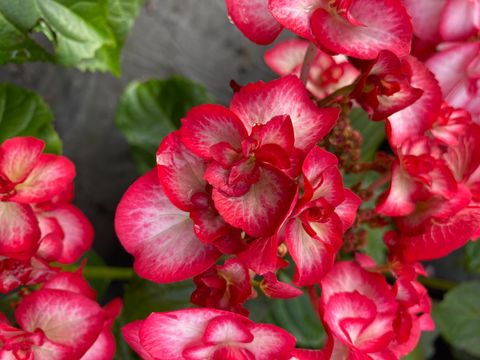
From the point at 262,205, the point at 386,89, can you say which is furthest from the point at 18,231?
the point at 386,89

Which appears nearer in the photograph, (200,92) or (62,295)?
(62,295)

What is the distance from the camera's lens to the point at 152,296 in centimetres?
87

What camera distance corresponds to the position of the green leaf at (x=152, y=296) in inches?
33.8

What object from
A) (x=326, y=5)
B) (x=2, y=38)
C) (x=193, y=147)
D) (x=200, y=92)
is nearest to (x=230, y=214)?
(x=193, y=147)

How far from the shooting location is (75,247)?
2.23 feet

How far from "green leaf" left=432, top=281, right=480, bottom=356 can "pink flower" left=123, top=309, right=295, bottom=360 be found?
1.86 ft

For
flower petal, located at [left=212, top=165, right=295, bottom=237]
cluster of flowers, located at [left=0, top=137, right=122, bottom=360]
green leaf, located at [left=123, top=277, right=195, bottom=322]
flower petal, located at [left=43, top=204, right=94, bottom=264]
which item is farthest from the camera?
green leaf, located at [left=123, top=277, right=195, bottom=322]

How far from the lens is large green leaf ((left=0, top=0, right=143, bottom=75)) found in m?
0.64

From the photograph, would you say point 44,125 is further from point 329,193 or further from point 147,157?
point 329,193

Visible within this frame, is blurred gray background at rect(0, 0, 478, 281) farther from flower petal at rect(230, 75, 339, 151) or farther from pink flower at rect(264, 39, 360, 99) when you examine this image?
flower petal at rect(230, 75, 339, 151)

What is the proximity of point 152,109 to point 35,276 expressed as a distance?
367 mm

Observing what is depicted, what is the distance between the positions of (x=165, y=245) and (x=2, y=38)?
0.30 m

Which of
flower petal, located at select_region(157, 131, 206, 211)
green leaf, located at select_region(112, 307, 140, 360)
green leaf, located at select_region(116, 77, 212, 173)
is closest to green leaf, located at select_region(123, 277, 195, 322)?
green leaf, located at select_region(112, 307, 140, 360)

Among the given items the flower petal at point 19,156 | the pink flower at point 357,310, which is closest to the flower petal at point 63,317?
the flower petal at point 19,156
